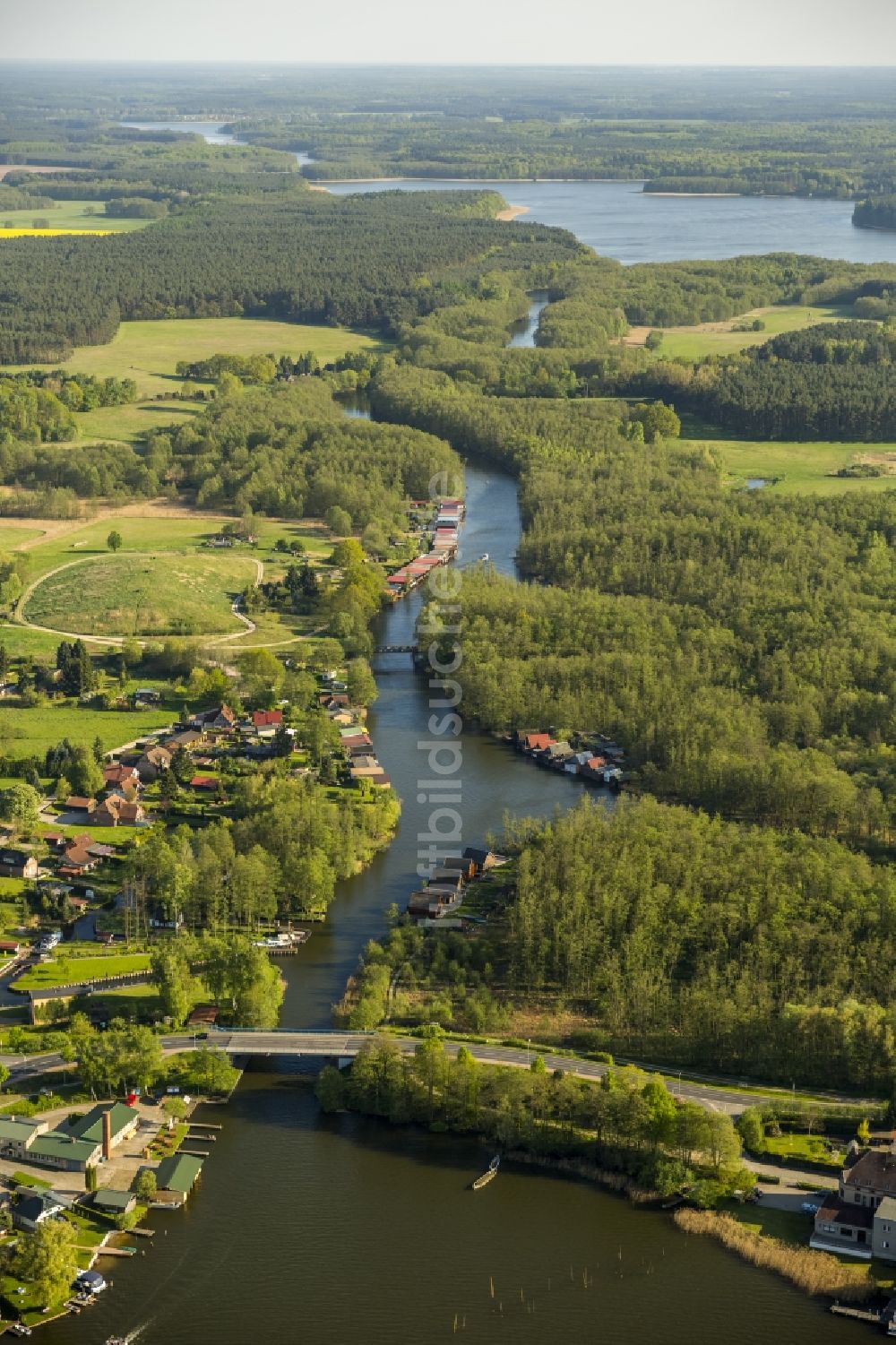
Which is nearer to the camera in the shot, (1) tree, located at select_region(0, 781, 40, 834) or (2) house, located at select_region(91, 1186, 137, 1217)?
(2) house, located at select_region(91, 1186, 137, 1217)

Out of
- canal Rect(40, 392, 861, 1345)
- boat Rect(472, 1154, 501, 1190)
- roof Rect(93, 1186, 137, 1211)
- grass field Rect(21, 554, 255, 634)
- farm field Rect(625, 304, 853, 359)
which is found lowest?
canal Rect(40, 392, 861, 1345)

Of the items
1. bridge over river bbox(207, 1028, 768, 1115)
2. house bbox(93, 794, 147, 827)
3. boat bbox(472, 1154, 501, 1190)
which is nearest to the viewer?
boat bbox(472, 1154, 501, 1190)

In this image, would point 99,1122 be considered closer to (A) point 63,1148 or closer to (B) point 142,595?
(A) point 63,1148

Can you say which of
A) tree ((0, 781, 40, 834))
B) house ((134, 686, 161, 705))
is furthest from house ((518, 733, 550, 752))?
tree ((0, 781, 40, 834))

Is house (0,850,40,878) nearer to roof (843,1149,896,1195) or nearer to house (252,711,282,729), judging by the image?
house (252,711,282,729)

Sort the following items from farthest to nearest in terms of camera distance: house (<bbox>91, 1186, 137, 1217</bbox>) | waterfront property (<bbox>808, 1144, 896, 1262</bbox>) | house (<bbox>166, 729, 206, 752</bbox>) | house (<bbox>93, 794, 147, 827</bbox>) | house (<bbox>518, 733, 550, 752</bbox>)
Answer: house (<bbox>518, 733, 550, 752</bbox>) < house (<bbox>166, 729, 206, 752</bbox>) < house (<bbox>93, 794, 147, 827</bbox>) < house (<bbox>91, 1186, 137, 1217</bbox>) < waterfront property (<bbox>808, 1144, 896, 1262</bbox>)

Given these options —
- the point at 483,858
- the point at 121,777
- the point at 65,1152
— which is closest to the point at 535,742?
the point at 483,858

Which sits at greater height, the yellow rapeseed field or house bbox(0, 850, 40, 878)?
the yellow rapeseed field

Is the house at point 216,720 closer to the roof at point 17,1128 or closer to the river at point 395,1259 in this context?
the river at point 395,1259
